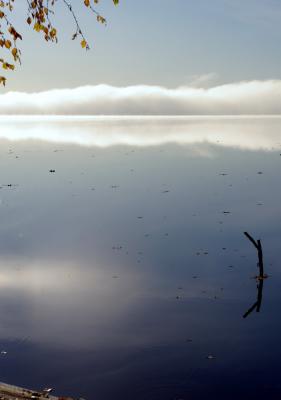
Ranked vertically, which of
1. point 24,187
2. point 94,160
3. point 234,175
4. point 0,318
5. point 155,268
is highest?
point 94,160

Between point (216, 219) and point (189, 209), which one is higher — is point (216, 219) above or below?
below

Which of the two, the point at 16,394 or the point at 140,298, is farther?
the point at 140,298

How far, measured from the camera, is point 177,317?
32.2 meters

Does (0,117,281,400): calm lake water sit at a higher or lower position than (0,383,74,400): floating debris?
higher

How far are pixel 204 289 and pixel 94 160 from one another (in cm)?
11679

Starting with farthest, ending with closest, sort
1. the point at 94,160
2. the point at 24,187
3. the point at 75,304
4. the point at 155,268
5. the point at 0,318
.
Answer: the point at 94,160 → the point at 24,187 → the point at 155,268 → the point at 75,304 → the point at 0,318

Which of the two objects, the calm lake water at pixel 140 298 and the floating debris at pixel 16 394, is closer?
the floating debris at pixel 16 394

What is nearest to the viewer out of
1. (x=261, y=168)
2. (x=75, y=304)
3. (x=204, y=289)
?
(x=75, y=304)

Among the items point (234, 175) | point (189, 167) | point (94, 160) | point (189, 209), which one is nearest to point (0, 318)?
point (189, 209)

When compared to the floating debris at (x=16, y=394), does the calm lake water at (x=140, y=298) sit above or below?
above

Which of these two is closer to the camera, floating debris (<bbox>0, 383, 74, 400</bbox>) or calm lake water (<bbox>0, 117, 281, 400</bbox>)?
floating debris (<bbox>0, 383, 74, 400</bbox>)

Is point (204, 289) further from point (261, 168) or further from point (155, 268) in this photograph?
point (261, 168)

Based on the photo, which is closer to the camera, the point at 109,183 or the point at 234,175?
the point at 109,183

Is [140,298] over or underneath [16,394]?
over
